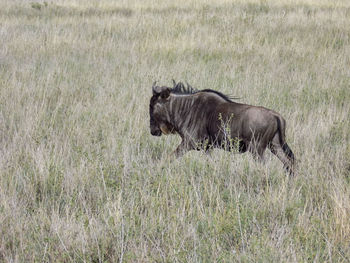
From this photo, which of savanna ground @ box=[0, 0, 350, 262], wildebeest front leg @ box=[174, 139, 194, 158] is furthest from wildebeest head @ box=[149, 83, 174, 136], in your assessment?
wildebeest front leg @ box=[174, 139, 194, 158]

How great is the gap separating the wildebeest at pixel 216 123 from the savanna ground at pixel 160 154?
0.18 metres

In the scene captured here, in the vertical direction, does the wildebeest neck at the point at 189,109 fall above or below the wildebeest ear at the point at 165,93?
below

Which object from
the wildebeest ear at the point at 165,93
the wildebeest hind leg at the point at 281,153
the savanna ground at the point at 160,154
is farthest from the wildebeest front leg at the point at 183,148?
the wildebeest hind leg at the point at 281,153

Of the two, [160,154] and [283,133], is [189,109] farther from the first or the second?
[283,133]

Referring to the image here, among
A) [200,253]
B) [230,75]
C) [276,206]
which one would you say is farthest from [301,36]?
[200,253]

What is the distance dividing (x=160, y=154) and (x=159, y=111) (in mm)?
469

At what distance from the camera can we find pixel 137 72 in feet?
26.3

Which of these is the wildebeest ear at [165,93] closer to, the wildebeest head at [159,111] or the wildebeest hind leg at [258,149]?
the wildebeest head at [159,111]

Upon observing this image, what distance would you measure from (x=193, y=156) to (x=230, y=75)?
357cm

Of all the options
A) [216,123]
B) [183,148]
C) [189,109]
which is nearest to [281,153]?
[216,123]

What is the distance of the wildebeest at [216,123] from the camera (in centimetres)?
422

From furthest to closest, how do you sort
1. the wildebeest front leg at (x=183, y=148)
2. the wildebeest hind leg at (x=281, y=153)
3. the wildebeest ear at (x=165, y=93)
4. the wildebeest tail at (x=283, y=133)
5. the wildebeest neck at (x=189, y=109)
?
the wildebeest ear at (x=165, y=93), the wildebeest neck at (x=189, y=109), the wildebeest front leg at (x=183, y=148), the wildebeest hind leg at (x=281, y=153), the wildebeest tail at (x=283, y=133)

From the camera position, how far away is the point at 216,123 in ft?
15.2

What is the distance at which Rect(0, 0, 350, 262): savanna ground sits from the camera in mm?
2949
